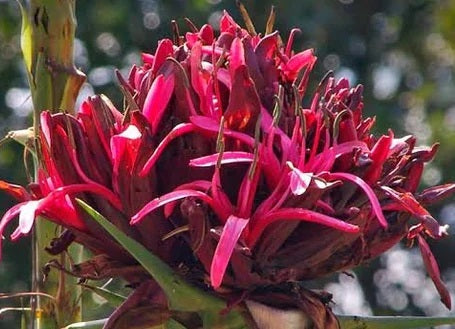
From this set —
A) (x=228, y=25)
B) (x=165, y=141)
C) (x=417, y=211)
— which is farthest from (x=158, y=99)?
(x=417, y=211)

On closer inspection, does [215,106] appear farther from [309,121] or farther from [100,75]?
[100,75]

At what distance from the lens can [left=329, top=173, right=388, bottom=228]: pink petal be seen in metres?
1.48

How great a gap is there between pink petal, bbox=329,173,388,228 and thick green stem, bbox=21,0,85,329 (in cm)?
50

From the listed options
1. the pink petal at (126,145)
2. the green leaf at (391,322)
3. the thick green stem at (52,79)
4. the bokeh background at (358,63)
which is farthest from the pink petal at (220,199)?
the bokeh background at (358,63)

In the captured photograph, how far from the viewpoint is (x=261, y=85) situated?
1.58 metres

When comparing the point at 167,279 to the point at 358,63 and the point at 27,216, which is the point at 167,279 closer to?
the point at 27,216

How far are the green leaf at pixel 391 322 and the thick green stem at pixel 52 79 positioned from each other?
46cm

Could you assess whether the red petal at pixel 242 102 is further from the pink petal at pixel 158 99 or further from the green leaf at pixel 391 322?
the green leaf at pixel 391 322

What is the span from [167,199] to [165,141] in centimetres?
8

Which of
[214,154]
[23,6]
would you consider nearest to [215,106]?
[214,154]

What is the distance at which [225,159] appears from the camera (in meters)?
1.47

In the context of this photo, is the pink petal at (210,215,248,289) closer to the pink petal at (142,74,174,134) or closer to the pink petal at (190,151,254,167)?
the pink petal at (190,151,254,167)

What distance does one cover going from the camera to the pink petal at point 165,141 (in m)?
1.49

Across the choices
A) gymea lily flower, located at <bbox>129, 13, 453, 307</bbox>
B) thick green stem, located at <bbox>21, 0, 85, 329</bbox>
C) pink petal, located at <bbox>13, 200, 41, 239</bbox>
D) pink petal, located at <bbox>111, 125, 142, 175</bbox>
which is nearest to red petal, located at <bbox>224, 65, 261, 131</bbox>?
gymea lily flower, located at <bbox>129, 13, 453, 307</bbox>
